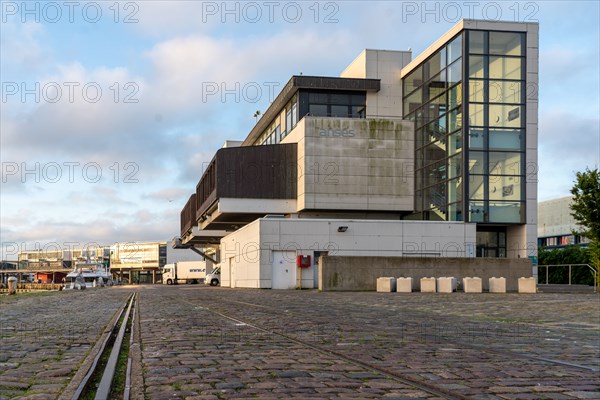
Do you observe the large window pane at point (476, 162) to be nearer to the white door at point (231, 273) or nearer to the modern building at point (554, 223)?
the white door at point (231, 273)

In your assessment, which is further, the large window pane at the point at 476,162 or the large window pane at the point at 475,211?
the large window pane at the point at 476,162

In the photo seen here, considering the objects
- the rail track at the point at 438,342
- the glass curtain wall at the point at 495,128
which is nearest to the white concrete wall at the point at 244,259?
the glass curtain wall at the point at 495,128

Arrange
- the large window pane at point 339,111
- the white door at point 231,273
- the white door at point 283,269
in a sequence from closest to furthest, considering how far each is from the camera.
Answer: the white door at point 283,269, the white door at point 231,273, the large window pane at point 339,111

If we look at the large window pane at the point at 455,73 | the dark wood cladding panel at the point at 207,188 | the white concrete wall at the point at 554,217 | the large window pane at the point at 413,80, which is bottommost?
the white concrete wall at the point at 554,217

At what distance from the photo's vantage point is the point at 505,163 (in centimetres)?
4800

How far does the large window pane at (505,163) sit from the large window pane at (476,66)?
229 inches

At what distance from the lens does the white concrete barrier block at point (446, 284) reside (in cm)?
3475

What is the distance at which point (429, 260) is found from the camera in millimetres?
37406

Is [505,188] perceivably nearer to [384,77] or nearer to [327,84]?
[384,77]

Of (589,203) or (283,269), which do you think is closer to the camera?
(589,203)

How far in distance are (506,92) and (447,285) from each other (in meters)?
19.5

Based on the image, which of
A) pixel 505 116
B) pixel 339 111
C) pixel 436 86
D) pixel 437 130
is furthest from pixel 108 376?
pixel 339 111

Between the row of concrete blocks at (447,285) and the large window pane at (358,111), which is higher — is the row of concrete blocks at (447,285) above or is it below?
below

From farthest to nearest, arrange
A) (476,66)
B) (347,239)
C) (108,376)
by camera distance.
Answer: (476,66) < (347,239) < (108,376)
